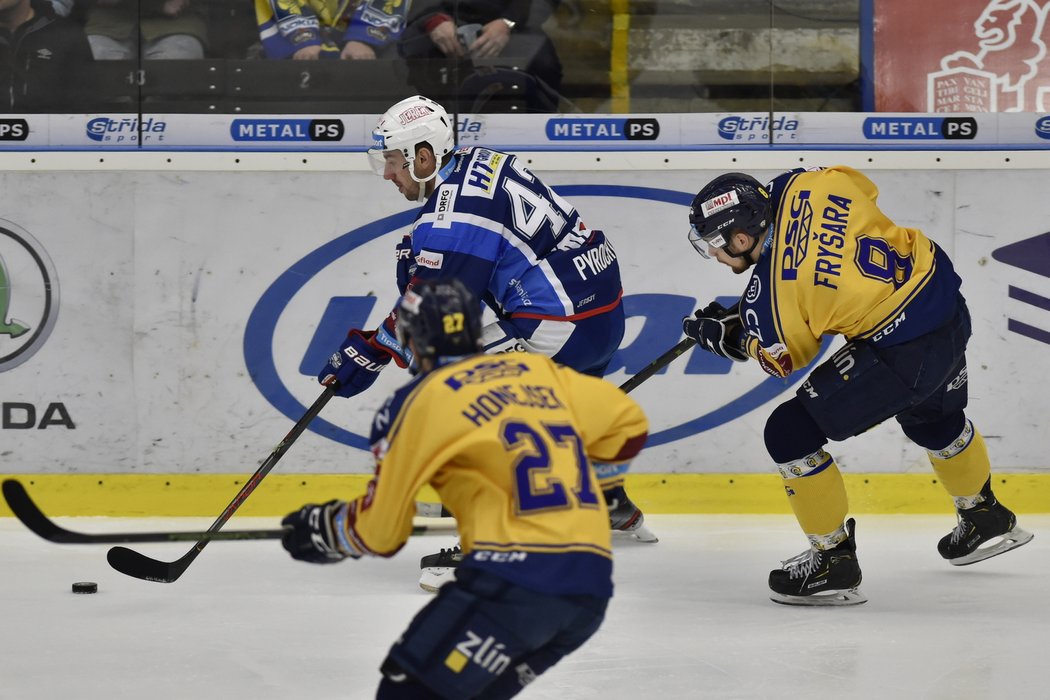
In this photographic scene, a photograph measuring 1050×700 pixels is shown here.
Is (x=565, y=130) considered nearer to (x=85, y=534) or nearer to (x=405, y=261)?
(x=405, y=261)

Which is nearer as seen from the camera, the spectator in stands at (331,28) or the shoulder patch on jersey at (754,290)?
the shoulder patch on jersey at (754,290)

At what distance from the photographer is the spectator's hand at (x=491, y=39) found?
518 centimetres

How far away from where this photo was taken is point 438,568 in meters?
4.12

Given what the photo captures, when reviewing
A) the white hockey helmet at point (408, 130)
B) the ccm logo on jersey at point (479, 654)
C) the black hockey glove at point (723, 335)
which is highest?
the white hockey helmet at point (408, 130)

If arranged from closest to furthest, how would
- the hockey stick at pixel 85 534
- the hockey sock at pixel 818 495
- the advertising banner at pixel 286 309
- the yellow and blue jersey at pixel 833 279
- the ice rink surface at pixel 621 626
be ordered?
the hockey stick at pixel 85 534
the ice rink surface at pixel 621 626
the yellow and blue jersey at pixel 833 279
the hockey sock at pixel 818 495
the advertising banner at pixel 286 309

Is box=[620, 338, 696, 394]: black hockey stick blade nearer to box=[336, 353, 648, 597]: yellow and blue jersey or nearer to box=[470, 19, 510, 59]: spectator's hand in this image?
box=[470, 19, 510, 59]: spectator's hand

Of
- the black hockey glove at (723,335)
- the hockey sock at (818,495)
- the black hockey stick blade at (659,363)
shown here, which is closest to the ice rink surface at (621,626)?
the hockey sock at (818,495)

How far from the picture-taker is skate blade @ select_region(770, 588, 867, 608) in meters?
3.85

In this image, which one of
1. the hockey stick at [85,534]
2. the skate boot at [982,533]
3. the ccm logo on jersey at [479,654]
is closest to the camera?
the ccm logo on jersey at [479,654]

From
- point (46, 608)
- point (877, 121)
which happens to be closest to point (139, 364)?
point (46, 608)

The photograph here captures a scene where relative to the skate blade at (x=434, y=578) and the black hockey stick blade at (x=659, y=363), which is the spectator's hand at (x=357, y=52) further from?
the skate blade at (x=434, y=578)

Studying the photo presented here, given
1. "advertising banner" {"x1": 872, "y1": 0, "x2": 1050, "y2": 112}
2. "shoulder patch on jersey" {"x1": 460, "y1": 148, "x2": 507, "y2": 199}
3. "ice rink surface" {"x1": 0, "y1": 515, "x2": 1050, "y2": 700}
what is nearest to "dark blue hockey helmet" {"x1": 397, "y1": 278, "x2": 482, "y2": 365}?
"ice rink surface" {"x1": 0, "y1": 515, "x2": 1050, "y2": 700}

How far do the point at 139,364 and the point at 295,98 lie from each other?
3.81ft

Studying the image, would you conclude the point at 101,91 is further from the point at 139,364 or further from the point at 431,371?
the point at 431,371
